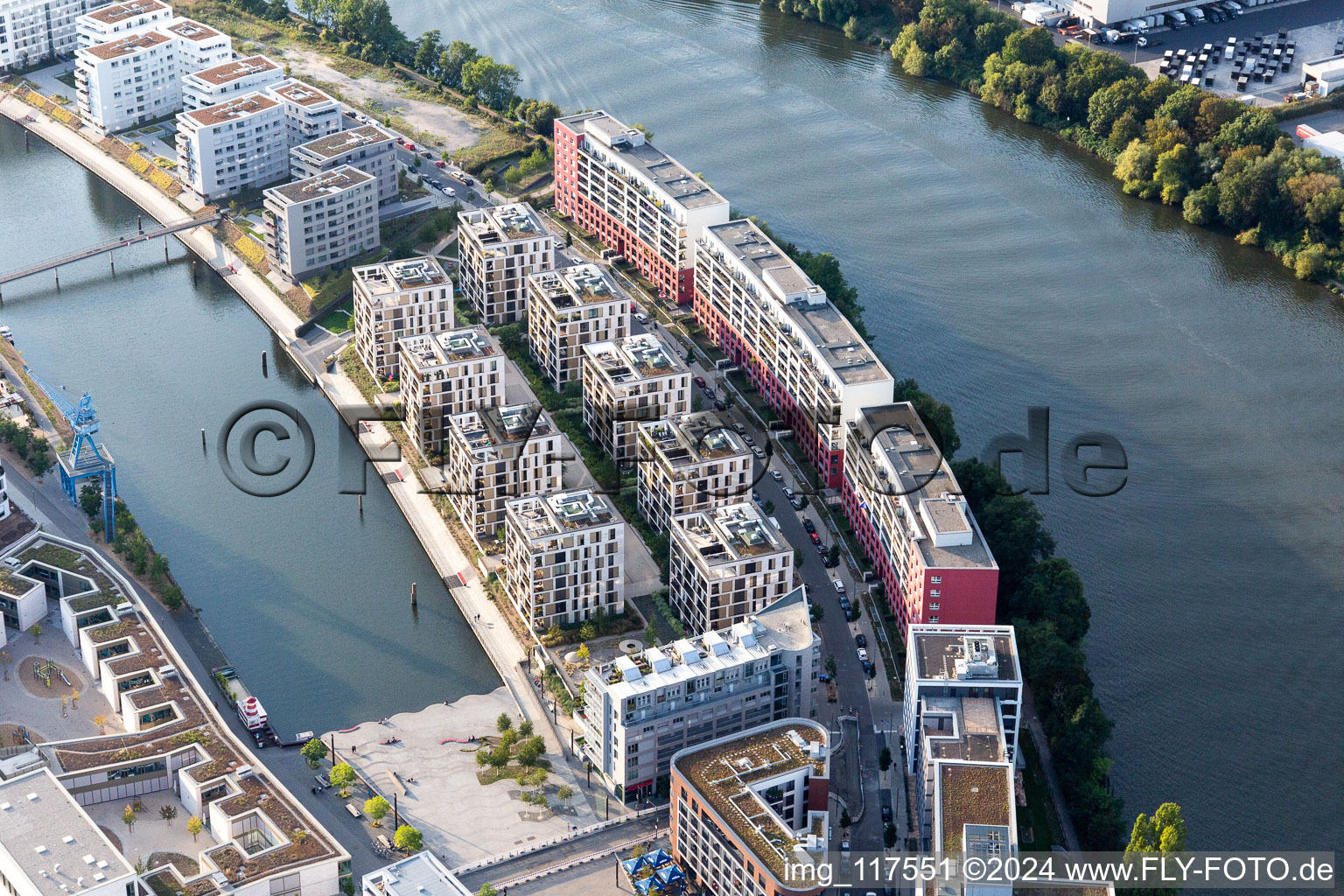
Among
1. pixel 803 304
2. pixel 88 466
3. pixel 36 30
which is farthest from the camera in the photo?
pixel 36 30

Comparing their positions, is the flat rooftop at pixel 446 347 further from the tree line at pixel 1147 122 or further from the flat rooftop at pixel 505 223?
the tree line at pixel 1147 122

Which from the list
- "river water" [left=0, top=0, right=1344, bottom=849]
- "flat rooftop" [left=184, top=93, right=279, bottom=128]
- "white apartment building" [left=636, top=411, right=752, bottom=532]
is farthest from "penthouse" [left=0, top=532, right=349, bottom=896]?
"flat rooftop" [left=184, top=93, right=279, bottom=128]

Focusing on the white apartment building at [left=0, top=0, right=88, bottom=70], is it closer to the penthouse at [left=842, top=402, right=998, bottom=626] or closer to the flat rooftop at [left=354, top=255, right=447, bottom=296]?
the flat rooftop at [left=354, top=255, right=447, bottom=296]

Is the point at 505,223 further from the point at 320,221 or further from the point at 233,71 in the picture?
the point at 233,71

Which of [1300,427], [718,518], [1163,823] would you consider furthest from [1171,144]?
[1163,823]

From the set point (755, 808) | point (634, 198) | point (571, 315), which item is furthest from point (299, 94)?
point (755, 808)

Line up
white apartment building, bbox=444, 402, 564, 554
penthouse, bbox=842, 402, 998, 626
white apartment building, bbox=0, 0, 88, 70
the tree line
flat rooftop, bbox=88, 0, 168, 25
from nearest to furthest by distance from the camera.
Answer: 1. penthouse, bbox=842, 402, 998, 626
2. white apartment building, bbox=444, 402, 564, 554
3. the tree line
4. flat rooftop, bbox=88, 0, 168, 25
5. white apartment building, bbox=0, 0, 88, 70

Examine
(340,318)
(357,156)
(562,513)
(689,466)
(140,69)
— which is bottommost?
(340,318)
